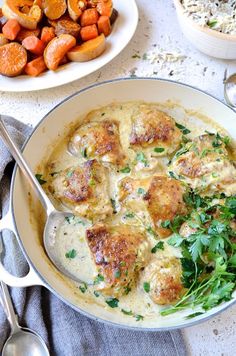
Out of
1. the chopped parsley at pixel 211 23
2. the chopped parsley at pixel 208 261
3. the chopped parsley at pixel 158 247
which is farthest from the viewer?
the chopped parsley at pixel 211 23

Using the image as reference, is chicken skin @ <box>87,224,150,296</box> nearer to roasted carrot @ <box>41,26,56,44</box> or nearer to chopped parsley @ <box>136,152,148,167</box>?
chopped parsley @ <box>136,152,148,167</box>

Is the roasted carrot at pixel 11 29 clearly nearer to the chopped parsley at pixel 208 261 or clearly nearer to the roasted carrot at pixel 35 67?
the roasted carrot at pixel 35 67

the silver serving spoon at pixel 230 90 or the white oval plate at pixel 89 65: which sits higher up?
the white oval plate at pixel 89 65

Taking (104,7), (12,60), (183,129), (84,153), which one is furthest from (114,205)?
(104,7)

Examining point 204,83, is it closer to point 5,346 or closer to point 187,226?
point 187,226

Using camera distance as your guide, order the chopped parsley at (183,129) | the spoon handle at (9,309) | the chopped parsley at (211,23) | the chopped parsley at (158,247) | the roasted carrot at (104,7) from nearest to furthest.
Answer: the spoon handle at (9,309)
the chopped parsley at (158,247)
the chopped parsley at (183,129)
the chopped parsley at (211,23)
the roasted carrot at (104,7)

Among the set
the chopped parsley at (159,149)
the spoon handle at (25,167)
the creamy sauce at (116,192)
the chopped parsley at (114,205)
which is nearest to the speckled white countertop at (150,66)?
the creamy sauce at (116,192)
